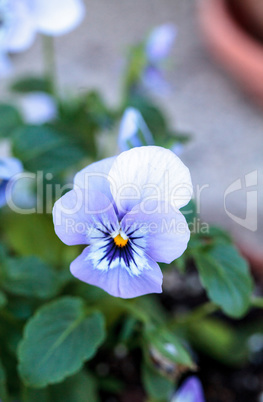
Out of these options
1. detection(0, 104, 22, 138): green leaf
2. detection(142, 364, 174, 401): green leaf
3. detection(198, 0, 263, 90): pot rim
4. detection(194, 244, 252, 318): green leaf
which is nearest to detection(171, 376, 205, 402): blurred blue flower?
detection(142, 364, 174, 401): green leaf

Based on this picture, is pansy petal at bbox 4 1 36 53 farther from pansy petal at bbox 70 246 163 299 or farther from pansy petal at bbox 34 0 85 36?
pansy petal at bbox 70 246 163 299

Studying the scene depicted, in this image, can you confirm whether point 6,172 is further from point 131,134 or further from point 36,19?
→ point 36,19

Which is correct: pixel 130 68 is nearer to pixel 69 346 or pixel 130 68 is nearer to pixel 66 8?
pixel 66 8

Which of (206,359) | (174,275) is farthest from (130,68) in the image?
(206,359)

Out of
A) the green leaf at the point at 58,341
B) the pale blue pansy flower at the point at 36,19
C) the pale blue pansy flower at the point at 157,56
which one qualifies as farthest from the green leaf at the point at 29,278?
the pale blue pansy flower at the point at 157,56

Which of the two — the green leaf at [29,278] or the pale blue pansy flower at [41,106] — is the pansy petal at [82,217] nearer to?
the green leaf at [29,278]

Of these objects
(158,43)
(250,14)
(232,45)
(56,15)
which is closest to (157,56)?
(158,43)
